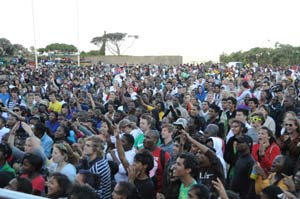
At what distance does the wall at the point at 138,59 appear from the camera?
49.9m

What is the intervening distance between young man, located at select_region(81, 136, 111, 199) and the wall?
44518 millimetres

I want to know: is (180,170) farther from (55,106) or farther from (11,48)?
(11,48)

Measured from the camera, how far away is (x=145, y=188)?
4.66 m

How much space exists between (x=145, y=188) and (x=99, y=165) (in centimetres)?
63

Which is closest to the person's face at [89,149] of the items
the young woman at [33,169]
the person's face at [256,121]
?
the young woman at [33,169]

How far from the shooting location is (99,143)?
205 inches

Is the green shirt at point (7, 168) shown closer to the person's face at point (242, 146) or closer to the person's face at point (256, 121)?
the person's face at point (242, 146)

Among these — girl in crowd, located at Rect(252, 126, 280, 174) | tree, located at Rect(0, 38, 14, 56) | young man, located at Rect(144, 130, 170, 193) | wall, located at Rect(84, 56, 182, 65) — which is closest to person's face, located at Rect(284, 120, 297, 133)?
girl in crowd, located at Rect(252, 126, 280, 174)

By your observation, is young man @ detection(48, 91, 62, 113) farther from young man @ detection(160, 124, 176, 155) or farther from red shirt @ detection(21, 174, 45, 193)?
red shirt @ detection(21, 174, 45, 193)

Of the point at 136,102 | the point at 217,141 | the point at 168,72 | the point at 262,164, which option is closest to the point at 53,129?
the point at 136,102

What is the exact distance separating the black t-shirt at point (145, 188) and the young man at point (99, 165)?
1.33ft

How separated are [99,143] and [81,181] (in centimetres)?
92

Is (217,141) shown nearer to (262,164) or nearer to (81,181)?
(262,164)

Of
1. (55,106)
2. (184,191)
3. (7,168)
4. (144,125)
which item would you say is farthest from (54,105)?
(184,191)
